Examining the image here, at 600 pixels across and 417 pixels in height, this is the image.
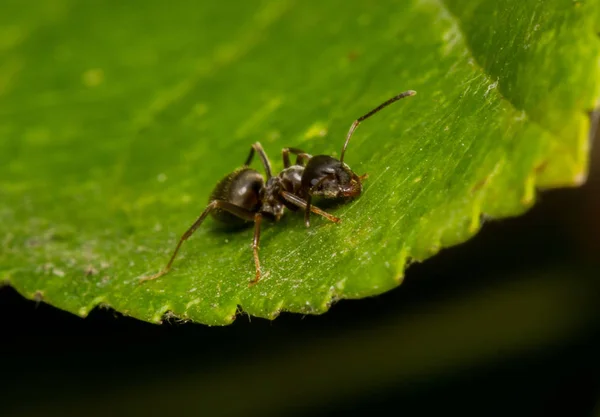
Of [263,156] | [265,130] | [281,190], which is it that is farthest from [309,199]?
[265,130]

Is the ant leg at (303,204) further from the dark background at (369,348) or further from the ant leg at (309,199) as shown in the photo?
the dark background at (369,348)

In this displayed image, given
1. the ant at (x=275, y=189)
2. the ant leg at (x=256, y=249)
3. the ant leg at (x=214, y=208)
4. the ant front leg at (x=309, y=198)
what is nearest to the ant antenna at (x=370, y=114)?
the ant at (x=275, y=189)

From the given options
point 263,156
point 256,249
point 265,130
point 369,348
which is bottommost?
point 369,348

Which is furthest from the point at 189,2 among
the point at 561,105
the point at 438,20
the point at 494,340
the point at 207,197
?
the point at 561,105

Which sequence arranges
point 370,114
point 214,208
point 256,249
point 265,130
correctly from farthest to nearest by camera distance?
point 265,130 → point 214,208 → point 370,114 → point 256,249

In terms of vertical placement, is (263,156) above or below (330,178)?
above

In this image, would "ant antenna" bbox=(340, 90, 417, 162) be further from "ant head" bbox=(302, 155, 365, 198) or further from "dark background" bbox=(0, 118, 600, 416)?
"dark background" bbox=(0, 118, 600, 416)

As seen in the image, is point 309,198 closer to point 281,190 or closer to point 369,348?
point 281,190
